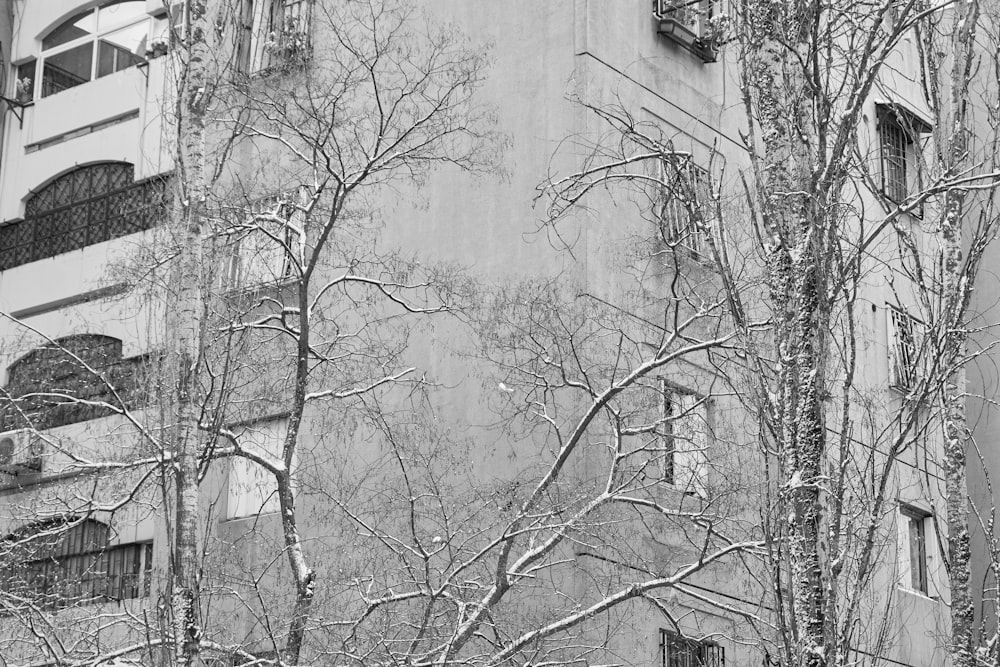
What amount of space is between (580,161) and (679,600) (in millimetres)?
5599

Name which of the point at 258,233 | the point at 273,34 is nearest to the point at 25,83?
the point at 273,34

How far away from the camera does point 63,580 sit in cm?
2316

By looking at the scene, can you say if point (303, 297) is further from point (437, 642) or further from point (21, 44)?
point (21, 44)

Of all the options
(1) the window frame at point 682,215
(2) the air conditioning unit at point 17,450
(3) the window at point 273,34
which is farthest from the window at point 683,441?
(2) the air conditioning unit at point 17,450

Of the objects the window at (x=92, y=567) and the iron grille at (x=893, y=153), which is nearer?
the window at (x=92, y=567)

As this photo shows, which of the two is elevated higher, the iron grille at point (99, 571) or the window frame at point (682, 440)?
the window frame at point (682, 440)

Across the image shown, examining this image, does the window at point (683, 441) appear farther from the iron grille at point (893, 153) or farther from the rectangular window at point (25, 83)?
the rectangular window at point (25, 83)

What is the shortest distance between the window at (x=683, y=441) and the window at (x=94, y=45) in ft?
46.3

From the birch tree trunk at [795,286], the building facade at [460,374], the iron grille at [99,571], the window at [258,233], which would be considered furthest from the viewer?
the iron grille at [99,571]

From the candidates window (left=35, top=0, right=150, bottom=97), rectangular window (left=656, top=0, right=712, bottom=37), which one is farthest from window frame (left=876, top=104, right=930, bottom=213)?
window (left=35, top=0, right=150, bottom=97)

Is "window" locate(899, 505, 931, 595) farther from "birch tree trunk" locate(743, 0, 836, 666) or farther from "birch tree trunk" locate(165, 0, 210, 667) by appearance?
"birch tree trunk" locate(165, 0, 210, 667)

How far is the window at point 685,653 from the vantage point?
18138mm

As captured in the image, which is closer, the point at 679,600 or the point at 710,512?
the point at 710,512

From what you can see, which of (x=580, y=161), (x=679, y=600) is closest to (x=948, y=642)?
(x=679, y=600)
